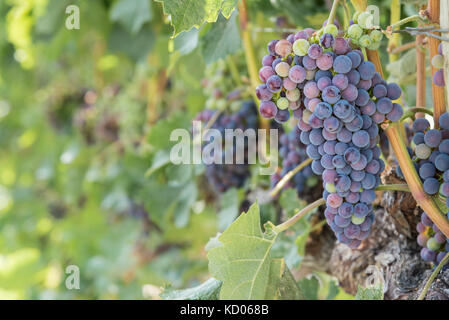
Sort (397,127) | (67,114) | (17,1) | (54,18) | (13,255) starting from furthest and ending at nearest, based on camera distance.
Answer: (13,255) < (67,114) < (17,1) < (54,18) < (397,127)

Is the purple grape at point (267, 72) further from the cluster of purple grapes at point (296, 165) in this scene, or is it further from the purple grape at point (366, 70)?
the cluster of purple grapes at point (296, 165)

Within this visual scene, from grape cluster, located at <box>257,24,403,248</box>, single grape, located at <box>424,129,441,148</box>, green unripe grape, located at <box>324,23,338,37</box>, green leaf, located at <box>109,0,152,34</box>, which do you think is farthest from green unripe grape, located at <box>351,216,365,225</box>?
green leaf, located at <box>109,0,152,34</box>

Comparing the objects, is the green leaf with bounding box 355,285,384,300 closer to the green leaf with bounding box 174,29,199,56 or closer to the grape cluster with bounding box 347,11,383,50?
the grape cluster with bounding box 347,11,383,50

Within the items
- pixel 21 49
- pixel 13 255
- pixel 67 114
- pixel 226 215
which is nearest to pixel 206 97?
pixel 226 215

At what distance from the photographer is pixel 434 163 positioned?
0.57 meters

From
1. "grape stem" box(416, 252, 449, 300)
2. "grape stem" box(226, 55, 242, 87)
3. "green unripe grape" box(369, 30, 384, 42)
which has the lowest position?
"grape stem" box(416, 252, 449, 300)

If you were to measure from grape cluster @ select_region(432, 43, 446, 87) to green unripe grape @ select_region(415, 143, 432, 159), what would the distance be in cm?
8

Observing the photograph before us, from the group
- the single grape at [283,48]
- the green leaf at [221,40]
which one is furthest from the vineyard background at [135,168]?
the single grape at [283,48]

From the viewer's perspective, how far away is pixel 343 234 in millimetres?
621

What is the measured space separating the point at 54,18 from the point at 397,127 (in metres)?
1.53

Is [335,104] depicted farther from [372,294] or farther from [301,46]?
[372,294]

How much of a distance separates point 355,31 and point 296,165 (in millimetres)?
349

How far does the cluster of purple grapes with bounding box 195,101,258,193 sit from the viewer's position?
3.58ft

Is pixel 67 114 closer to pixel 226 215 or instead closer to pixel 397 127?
pixel 226 215
